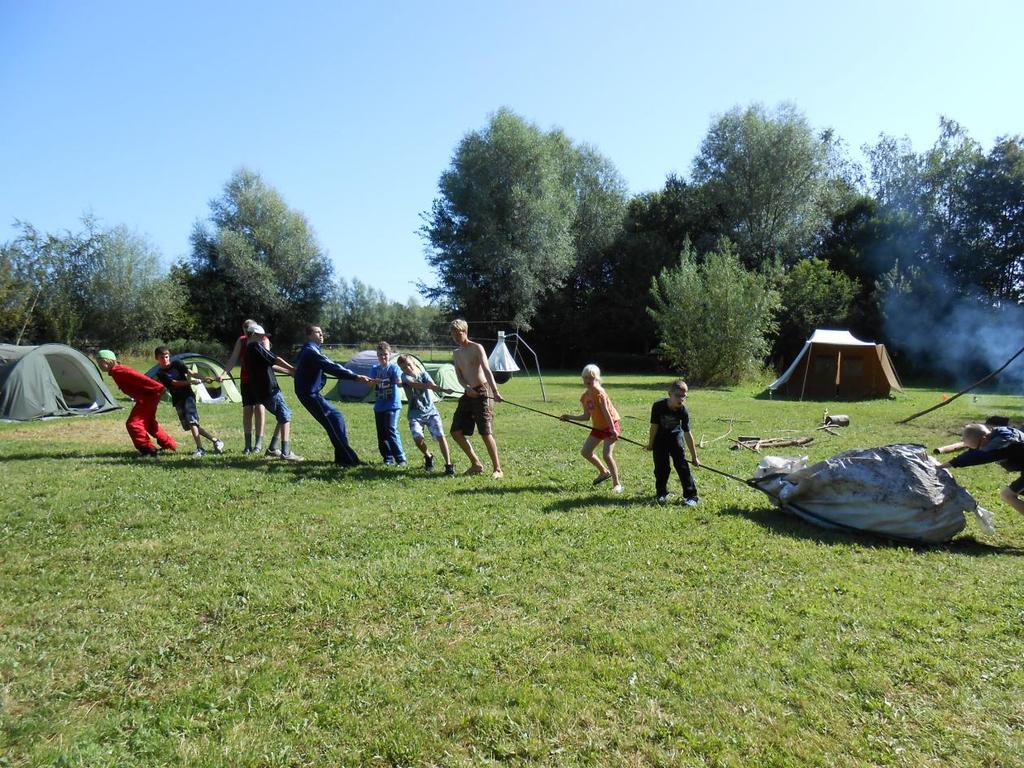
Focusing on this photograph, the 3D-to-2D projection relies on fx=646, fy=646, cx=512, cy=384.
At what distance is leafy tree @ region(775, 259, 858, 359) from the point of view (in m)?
33.7

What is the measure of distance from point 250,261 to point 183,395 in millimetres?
33704

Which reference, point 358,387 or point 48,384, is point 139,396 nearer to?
point 48,384

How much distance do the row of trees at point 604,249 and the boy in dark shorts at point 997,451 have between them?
21.1 metres

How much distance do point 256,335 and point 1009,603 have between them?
8575 mm

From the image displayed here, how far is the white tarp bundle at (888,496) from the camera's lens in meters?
5.62

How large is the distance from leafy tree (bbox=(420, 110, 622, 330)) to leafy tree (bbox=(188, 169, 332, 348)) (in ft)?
29.0

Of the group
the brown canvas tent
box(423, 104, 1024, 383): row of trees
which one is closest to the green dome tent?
the brown canvas tent

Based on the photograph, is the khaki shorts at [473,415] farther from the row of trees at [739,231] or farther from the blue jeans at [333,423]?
the row of trees at [739,231]

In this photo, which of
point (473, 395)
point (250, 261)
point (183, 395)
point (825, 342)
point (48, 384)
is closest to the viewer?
point (473, 395)

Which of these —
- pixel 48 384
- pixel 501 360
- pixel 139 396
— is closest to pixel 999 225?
pixel 501 360

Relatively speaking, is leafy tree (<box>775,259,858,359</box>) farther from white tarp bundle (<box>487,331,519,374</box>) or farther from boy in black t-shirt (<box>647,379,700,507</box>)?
boy in black t-shirt (<box>647,379,700,507</box>)

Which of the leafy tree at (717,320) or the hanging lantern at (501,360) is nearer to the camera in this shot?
the hanging lantern at (501,360)

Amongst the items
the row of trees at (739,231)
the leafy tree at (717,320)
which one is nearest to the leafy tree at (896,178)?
the row of trees at (739,231)

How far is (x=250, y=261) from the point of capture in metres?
40.4
